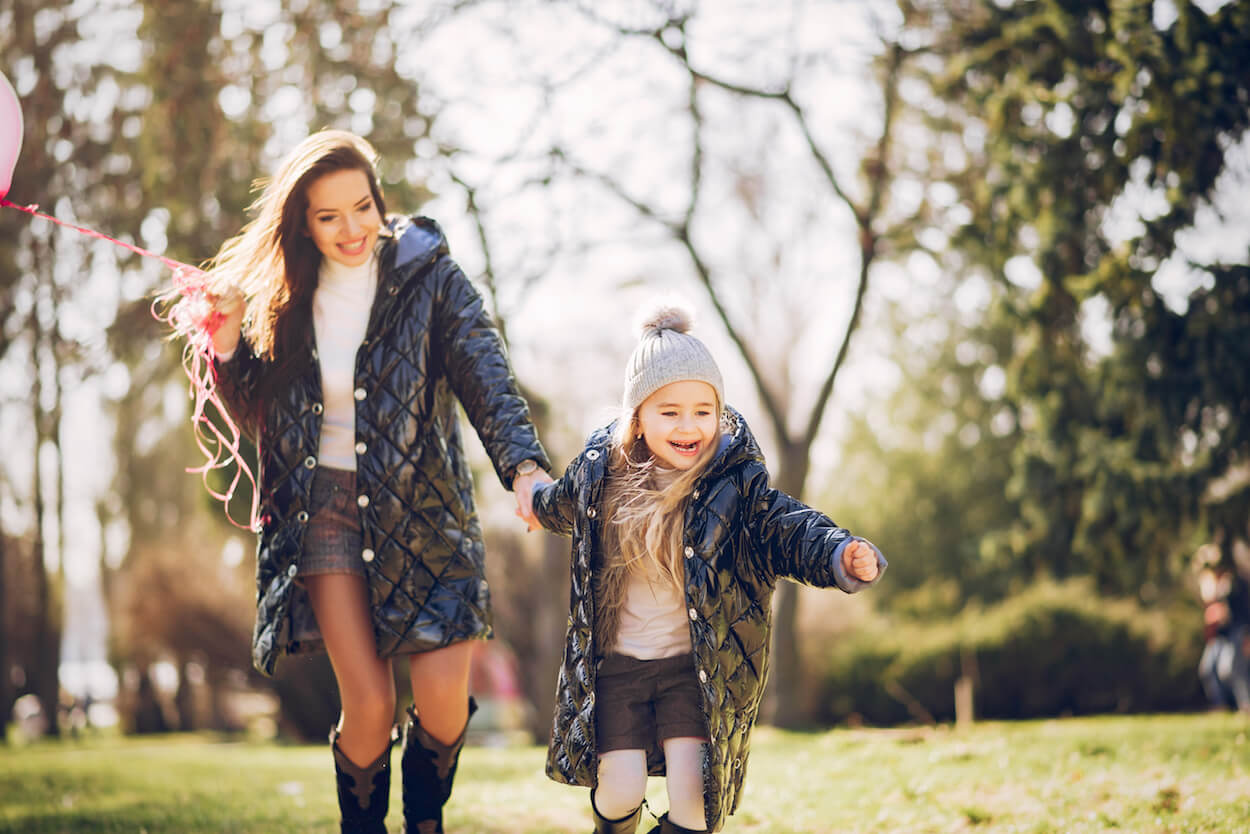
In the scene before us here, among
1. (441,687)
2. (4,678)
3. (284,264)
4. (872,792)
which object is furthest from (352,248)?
(4,678)

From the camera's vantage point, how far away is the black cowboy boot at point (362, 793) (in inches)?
146

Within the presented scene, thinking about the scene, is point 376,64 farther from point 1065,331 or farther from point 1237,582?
point 1237,582

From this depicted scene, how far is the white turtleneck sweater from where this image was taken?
380cm

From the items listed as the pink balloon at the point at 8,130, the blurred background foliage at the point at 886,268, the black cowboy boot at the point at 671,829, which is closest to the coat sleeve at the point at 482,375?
the black cowboy boot at the point at 671,829

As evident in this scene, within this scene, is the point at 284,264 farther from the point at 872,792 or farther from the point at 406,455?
the point at 872,792

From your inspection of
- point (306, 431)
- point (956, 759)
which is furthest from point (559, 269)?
point (306, 431)

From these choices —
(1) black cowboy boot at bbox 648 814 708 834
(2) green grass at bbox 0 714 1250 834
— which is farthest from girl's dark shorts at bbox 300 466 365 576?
(2) green grass at bbox 0 714 1250 834

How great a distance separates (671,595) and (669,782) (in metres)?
0.54

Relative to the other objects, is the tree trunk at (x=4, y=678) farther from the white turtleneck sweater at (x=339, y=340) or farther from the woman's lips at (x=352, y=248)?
the woman's lips at (x=352, y=248)

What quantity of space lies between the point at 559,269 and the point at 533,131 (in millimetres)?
1612

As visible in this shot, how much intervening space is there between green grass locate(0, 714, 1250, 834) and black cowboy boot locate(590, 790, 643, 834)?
1.61 metres

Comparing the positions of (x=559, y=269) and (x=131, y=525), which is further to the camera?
(x=131, y=525)

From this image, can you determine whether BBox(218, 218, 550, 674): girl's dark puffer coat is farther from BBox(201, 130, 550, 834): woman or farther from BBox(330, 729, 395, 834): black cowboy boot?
BBox(330, 729, 395, 834): black cowboy boot

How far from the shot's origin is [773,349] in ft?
66.5
